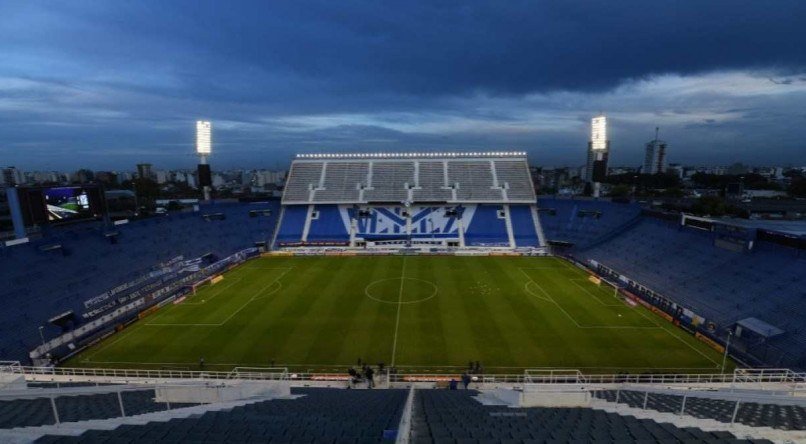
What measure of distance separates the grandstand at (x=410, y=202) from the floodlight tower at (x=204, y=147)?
1195cm

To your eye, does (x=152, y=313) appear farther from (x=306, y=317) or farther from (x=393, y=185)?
(x=393, y=185)

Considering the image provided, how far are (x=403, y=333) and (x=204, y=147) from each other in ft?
150

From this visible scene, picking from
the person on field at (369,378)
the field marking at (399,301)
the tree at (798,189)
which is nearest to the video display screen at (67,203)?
the field marking at (399,301)

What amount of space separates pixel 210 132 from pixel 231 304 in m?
34.2

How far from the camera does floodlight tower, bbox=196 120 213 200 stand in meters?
57.3

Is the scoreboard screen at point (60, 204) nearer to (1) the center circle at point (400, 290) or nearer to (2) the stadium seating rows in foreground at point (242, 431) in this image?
(1) the center circle at point (400, 290)

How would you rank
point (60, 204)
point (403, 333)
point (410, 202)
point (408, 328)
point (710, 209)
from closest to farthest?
point (403, 333) → point (408, 328) → point (60, 204) → point (710, 209) → point (410, 202)

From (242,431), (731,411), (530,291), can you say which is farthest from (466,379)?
(530,291)

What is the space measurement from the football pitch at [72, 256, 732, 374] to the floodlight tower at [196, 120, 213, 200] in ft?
75.1

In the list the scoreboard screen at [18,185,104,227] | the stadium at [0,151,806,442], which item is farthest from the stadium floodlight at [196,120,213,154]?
the scoreboard screen at [18,185,104,227]

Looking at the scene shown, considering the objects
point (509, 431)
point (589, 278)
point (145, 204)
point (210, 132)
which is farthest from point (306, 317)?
point (145, 204)

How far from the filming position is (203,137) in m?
57.6

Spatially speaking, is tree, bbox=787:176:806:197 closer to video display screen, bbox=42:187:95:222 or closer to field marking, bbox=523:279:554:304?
field marking, bbox=523:279:554:304

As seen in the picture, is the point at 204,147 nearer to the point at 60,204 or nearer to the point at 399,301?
the point at 60,204
